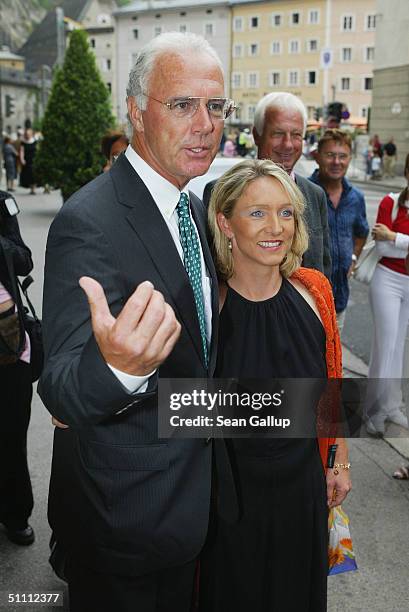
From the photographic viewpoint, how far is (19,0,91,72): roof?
111m

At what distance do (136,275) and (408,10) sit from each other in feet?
26.5

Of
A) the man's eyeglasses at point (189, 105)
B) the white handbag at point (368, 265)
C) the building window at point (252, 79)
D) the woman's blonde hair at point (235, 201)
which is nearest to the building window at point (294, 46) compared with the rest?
the building window at point (252, 79)

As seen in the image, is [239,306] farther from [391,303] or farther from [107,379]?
[391,303]

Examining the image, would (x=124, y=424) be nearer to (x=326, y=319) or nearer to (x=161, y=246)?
(x=161, y=246)

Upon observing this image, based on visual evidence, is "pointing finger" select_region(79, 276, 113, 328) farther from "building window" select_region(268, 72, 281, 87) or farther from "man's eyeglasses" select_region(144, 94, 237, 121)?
"building window" select_region(268, 72, 281, 87)

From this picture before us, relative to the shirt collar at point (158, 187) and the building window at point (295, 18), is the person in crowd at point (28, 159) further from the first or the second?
the building window at point (295, 18)

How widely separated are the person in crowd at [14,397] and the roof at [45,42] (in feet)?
377

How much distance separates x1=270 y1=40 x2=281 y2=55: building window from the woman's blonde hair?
3111 inches

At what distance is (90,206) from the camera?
172 cm

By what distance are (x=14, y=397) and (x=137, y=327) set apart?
87.3 inches

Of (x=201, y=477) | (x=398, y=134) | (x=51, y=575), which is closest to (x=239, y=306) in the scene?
(x=201, y=477)

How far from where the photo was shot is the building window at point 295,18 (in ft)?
242

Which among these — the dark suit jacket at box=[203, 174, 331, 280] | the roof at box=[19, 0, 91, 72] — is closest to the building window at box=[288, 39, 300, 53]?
the roof at box=[19, 0, 91, 72]

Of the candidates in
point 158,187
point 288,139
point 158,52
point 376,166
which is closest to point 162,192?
point 158,187
